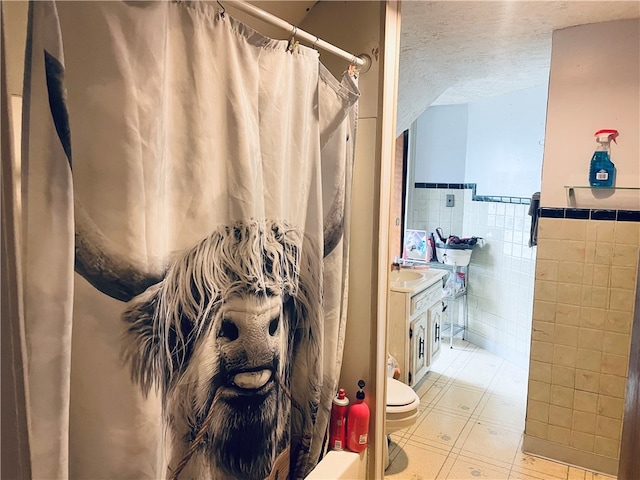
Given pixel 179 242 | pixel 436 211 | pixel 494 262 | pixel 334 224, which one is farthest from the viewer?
pixel 436 211

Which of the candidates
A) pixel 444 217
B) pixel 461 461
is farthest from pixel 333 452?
pixel 444 217

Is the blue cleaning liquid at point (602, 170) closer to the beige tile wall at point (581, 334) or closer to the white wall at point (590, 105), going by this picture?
the white wall at point (590, 105)

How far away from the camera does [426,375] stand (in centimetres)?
363

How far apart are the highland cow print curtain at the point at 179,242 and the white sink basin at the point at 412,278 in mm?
1570

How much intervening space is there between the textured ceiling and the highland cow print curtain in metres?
1.07

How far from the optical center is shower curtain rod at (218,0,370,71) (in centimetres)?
106

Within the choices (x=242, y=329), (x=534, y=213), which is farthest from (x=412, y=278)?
(x=242, y=329)

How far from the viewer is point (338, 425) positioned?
1655 mm

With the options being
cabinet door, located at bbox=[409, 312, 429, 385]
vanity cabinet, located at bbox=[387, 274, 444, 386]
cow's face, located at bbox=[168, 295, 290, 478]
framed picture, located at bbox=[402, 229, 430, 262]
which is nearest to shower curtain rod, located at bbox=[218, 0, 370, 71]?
cow's face, located at bbox=[168, 295, 290, 478]

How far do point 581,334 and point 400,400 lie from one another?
3.53 feet

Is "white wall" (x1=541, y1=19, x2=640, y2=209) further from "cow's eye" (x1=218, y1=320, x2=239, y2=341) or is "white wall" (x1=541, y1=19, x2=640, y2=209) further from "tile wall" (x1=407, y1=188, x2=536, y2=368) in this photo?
"cow's eye" (x1=218, y1=320, x2=239, y2=341)

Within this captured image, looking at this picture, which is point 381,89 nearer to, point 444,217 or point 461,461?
point 461,461

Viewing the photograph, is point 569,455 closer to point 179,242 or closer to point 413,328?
point 413,328

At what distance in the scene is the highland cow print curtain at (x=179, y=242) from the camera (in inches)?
28.4
